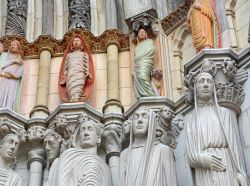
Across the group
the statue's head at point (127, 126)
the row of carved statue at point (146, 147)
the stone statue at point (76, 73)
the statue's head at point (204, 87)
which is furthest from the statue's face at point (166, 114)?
the stone statue at point (76, 73)

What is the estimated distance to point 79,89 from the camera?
833cm

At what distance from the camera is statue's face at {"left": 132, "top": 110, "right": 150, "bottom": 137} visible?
7020mm

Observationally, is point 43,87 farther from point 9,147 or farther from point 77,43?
point 9,147

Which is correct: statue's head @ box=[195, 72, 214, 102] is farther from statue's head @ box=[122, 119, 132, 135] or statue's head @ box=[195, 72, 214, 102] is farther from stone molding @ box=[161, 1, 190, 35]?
stone molding @ box=[161, 1, 190, 35]

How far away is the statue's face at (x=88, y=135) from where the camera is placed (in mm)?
7348

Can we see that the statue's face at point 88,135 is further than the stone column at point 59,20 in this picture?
No

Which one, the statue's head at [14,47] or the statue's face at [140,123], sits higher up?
the statue's head at [14,47]

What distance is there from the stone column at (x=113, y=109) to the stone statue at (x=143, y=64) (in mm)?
294

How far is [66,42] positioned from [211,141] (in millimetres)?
3285

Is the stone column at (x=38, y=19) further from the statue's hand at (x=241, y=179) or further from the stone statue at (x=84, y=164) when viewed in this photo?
the statue's hand at (x=241, y=179)

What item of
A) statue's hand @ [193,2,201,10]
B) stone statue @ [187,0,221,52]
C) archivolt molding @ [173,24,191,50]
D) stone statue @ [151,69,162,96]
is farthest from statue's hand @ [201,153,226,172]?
archivolt molding @ [173,24,191,50]

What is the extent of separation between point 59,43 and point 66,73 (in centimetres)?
69

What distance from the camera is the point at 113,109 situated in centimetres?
819

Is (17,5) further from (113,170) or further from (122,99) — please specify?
(113,170)
